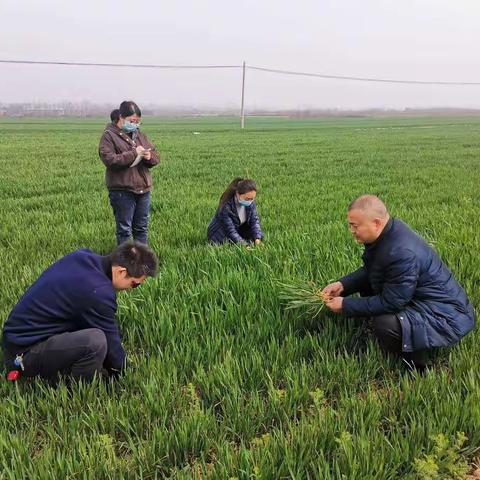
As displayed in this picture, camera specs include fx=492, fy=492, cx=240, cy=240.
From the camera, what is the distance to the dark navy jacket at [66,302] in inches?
105

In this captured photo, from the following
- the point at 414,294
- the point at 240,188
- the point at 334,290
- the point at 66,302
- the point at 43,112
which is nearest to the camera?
the point at 66,302

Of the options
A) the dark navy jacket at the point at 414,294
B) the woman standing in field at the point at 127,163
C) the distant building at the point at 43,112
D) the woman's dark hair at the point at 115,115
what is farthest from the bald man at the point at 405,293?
the distant building at the point at 43,112

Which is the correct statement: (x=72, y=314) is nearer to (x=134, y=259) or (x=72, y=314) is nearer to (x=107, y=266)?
(x=107, y=266)

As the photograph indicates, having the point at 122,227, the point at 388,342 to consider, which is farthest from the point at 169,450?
the point at 122,227

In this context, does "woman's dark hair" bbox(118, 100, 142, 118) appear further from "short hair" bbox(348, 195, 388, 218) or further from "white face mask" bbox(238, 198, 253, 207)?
"short hair" bbox(348, 195, 388, 218)

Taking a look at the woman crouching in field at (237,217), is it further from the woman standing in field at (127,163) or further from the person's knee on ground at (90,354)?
the person's knee on ground at (90,354)

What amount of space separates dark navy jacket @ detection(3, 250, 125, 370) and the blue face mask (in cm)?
267

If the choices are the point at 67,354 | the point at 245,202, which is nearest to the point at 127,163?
the point at 245,202

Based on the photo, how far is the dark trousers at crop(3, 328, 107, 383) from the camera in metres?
2.71

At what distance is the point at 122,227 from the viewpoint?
215 inches

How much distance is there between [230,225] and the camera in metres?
5.56

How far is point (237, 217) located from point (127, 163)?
53.2 inches

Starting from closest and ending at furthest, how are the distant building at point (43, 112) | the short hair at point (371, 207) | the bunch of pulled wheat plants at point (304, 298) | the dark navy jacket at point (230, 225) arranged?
the short hair at point (371, 207) → the bunch of pulled wheat plants at point (304, 298) → the dark navy jacket at point (230, 225) → the distant building at point (43, 112)

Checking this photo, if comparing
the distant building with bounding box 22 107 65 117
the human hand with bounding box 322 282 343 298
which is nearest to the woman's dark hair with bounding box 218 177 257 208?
the human hand with bounding box 322 282 343 298
